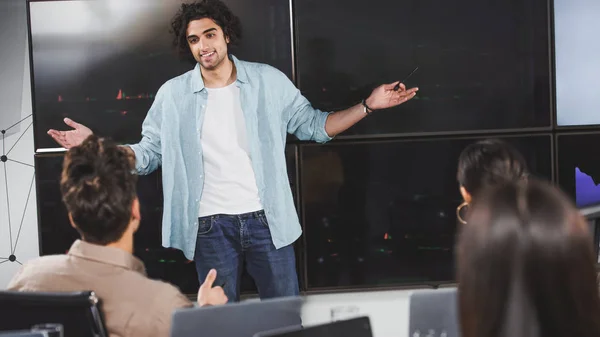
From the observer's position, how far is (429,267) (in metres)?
4.10

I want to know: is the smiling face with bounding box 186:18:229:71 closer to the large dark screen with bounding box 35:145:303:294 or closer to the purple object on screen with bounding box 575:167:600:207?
the large dark screen with bounding box 35:145:303:294

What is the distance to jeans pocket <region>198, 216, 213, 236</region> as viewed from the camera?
143 inches

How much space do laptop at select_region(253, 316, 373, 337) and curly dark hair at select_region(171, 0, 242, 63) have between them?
2.24 m

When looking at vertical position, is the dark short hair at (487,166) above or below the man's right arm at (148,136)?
below

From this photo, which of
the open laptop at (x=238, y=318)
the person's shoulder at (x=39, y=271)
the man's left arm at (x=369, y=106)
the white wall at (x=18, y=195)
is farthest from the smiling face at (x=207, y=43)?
the open laptop at (x=238, y=318)

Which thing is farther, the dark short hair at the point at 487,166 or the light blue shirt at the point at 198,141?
the light blue shirt at the point at 198,141

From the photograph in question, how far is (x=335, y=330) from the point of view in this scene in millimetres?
1777

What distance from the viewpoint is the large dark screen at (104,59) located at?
3.98 meters

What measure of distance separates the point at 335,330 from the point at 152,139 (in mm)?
2217

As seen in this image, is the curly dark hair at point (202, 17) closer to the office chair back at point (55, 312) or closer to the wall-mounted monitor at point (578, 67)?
the wall-mounted monitor at point (578, 67)

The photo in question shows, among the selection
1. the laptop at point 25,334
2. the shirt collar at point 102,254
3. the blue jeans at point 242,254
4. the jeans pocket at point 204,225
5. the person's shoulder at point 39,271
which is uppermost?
the shirt collar at point 102,254

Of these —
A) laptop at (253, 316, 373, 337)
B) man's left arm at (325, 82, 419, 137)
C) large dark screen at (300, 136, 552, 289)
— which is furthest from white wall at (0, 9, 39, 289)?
laptop at (253, 316, 373, 337)

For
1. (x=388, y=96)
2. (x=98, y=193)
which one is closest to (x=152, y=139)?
(x=388, y=96)

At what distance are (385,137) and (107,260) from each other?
2264 mm
